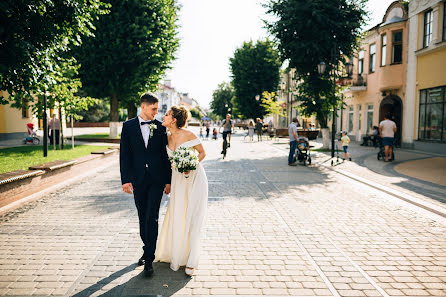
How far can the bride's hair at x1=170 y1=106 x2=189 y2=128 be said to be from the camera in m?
4.03

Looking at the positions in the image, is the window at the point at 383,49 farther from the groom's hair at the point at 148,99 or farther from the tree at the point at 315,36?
the groom's hair at the point at 148,99

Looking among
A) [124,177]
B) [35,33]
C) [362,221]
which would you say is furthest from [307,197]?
[35,33]

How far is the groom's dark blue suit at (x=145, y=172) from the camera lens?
3953 mm

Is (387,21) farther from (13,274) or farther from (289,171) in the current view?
(13,274)

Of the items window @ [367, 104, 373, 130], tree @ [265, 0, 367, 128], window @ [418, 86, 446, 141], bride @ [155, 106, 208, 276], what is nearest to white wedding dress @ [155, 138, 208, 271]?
bride @ [155, 106, 208, 276]

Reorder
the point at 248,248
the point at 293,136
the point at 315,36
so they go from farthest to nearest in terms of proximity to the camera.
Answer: the point at 315,36 → the point at 293,136 → the point at 248,248

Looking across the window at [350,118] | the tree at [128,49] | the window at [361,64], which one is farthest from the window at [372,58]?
the tree at [128,49]

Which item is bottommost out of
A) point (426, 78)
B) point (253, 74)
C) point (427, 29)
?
point (426, 78)

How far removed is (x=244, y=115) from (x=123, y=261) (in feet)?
159

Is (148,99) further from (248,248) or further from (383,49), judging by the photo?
(383,49)

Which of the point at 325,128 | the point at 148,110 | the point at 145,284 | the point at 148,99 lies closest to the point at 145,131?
the point at 148,110

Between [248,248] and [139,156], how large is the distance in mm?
1994

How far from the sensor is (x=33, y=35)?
26.0 ft

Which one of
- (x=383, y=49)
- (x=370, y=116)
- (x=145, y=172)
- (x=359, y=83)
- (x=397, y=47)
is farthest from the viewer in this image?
(x=359, y=83)
